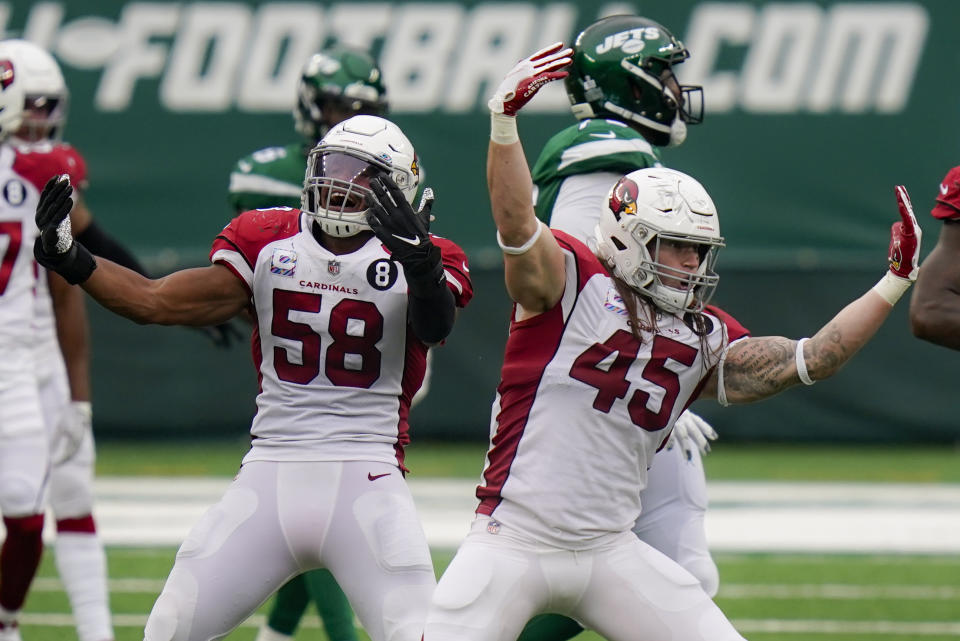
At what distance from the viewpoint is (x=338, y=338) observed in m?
3.64

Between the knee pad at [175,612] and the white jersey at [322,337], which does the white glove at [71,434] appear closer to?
the white jersey at [322,337]

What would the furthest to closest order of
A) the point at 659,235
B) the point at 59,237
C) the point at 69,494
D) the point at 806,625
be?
the point at 806,625, the point at 69,494, the point at 659,235, the point at 59,237

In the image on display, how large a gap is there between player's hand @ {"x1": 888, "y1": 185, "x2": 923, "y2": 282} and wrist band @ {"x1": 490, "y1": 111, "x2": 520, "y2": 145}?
895 mm

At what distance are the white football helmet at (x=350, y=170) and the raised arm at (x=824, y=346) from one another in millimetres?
946

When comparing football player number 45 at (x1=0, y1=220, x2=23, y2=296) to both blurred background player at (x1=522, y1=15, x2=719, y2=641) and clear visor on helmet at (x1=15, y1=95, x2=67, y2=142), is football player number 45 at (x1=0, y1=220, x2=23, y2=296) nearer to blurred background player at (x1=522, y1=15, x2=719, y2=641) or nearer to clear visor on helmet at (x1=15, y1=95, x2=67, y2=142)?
clear visor on helmet at (x1=15, y1=95, x2=67, y2=142)

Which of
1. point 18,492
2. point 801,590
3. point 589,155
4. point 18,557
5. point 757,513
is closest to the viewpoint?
point 589,155

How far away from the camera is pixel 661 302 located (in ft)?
11.6

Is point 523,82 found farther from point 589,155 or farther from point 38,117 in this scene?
point 38,117

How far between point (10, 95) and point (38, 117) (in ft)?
0.72

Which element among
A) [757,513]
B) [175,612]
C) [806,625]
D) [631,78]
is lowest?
[757,513]

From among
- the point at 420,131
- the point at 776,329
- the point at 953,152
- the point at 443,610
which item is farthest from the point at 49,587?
the point at 953,152

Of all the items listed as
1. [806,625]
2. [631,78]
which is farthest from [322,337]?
[806,625]

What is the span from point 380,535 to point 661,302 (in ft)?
2.82

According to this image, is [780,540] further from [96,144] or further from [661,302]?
[96,144]
